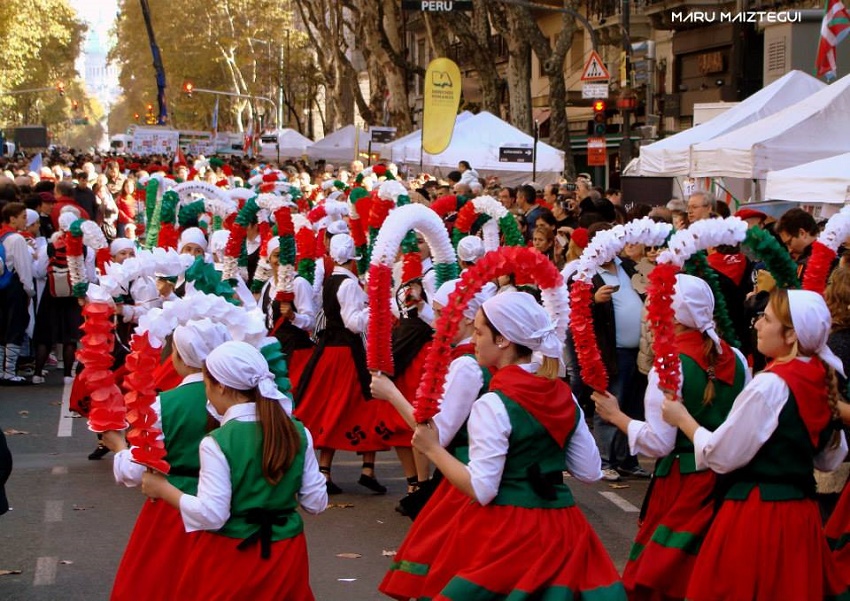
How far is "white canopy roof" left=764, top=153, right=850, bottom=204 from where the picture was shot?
1170 cm

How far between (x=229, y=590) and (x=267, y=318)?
5.72 metres

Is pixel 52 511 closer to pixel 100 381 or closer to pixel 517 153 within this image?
pixel 100 381

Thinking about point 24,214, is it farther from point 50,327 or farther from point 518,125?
point 518,125

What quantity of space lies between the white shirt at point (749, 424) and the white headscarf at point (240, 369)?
162 centimetres

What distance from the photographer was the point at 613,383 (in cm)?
1060

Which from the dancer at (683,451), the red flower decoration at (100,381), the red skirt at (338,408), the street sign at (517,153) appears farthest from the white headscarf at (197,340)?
the street sign at (517,153)

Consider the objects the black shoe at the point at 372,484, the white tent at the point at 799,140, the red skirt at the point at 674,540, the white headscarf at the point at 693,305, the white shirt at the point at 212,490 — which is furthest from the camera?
the white tent at the point at 799,140

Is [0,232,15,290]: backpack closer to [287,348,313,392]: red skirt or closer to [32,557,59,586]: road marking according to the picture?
[287,348,313,392]: red skirt

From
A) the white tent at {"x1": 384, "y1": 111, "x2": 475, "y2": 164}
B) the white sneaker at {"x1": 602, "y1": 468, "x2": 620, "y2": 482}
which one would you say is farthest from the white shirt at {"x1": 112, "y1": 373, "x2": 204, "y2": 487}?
the white tent at {"x1": 384, "y1": 111, "x2": 475, "y2": 164}

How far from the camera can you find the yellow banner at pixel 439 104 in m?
21.9

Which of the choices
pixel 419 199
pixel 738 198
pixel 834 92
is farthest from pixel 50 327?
pixel 738 198

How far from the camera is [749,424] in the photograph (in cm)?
506

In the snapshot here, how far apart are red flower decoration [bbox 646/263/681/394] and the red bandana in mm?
599

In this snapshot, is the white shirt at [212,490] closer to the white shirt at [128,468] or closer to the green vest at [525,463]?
the white shirt at [128,468]
